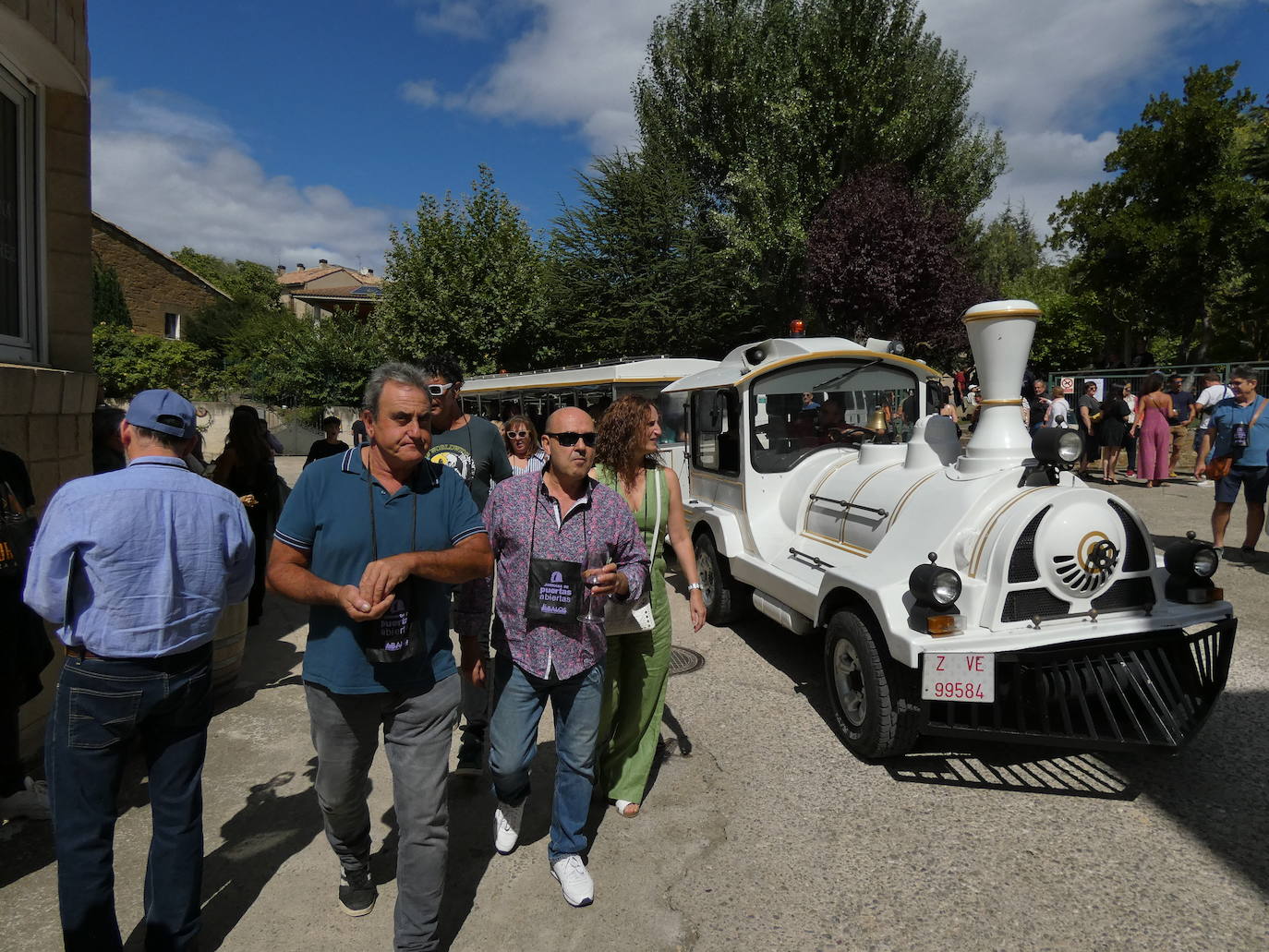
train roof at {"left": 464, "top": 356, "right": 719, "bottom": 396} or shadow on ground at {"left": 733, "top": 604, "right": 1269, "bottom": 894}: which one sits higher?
train roof at {"left": 464, "top": 356, "right": 719, "bottom": 396}

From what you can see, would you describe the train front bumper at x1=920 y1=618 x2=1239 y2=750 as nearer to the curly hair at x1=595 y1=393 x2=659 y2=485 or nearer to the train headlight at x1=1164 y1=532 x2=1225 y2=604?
the train headlight at x1=1164 y1=532 x2=1225 y2=604

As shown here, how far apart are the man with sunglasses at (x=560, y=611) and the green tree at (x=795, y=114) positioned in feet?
59.3

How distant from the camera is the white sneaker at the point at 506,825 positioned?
9.83 ft

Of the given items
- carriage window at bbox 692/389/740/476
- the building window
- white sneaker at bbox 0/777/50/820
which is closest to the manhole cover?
carriage window at bbox 692/389/740/476

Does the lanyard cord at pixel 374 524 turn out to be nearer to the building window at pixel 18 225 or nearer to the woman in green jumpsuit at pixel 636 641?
the woman in green jumpsuit at pixel 636 641

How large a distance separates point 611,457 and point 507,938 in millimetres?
1861

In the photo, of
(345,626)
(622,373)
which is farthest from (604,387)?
(345,626)

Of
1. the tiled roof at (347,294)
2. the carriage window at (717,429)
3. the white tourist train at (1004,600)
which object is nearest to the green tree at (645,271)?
the carriage window at (717,429)

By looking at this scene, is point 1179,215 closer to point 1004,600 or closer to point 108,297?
point 1004,600

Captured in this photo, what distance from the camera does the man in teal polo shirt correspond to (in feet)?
7.70

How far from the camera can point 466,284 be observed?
880 inches

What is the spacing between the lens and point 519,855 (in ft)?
10.2

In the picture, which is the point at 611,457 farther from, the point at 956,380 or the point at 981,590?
the point at 956,380

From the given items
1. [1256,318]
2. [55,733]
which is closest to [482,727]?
[55,733]
